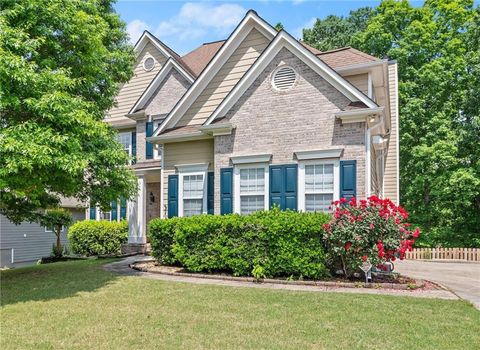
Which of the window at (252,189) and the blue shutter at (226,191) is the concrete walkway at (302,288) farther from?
the window at (252,189)

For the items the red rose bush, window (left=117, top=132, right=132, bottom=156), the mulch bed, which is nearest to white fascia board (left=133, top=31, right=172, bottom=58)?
window (left=117, top=132, right=132, bottom=156)

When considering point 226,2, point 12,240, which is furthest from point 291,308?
point 12,240

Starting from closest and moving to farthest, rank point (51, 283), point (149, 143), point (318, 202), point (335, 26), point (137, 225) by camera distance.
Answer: point (51, 283) < point (318, 202) < point (137, 225) < point (149, 143) < point (335, 26)

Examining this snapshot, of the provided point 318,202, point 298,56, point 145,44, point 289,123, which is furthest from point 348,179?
point 145,44

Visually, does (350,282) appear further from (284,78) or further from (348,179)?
(284,78)

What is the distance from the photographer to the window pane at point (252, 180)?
12.0 m

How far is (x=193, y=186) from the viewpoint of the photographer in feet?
43.7

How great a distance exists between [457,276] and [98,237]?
14.0 meters

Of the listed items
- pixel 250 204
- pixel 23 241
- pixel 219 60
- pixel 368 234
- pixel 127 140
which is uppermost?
pixel 219 60

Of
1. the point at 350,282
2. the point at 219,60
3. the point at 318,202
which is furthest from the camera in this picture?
the point at 219,60

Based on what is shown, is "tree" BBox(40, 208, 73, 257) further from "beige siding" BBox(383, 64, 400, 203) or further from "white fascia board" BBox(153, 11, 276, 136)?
"beige siding" BBox(383, 64, 400, 203)

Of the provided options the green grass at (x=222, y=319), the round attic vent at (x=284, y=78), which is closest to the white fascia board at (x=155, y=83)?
the round attic vent at (x=284, y=78)

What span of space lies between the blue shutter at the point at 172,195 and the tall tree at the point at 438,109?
44.4 feet

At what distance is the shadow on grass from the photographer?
7877 millimetres
